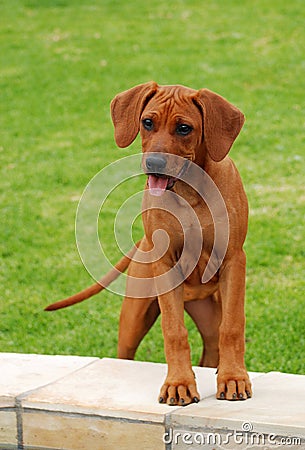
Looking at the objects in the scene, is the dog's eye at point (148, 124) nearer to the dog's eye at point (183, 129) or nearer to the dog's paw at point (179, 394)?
the dog's eye at point (183, 129)

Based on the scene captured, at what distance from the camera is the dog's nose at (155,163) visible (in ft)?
11.4

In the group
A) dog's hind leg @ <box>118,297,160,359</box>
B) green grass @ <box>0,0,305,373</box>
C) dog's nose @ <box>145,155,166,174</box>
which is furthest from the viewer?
green grass @ <box>0,0,305,373</box>

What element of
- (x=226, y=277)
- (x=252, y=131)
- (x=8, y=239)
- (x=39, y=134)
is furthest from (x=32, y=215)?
(x=226, y=277)

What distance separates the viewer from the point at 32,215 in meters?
8.95

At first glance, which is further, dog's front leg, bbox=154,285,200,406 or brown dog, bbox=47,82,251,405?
dog's front leg, bbox=154,285,200,406

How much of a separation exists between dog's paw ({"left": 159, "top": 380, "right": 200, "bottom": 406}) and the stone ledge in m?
0.04

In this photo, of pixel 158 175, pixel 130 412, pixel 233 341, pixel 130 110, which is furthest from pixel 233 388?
pixel 130 110

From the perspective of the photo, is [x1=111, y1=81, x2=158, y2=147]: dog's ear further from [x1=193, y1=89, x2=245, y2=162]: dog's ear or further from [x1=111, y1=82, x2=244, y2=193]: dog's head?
[x1=193, y1=89, x2=245, y2=162]: dog's ear

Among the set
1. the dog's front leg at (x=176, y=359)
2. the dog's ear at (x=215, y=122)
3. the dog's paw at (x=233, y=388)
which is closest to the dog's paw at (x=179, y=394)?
the dog's front leg at (x=176, y=359)

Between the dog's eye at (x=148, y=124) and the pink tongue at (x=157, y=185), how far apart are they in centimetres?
21

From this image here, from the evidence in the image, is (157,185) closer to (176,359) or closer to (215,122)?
(215,122)

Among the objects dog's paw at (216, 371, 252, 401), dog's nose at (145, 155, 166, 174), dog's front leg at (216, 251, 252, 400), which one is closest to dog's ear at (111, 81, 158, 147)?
dog's nose at (145, 155, 166, 174)

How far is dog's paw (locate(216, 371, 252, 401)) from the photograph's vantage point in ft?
12.4

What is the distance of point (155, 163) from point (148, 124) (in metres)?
0.23
